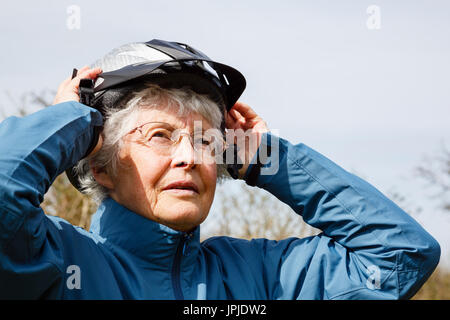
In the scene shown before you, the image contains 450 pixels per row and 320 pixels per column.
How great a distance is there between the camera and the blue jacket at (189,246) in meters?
2.21

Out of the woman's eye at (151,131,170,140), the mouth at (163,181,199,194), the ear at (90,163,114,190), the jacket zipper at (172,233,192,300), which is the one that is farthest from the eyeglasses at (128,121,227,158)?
the jacket zipper at (172,233,192,300)

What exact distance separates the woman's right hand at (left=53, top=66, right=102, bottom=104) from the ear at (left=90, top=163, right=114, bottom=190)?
1.28 feet

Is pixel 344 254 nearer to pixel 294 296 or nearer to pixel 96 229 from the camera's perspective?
pixel 294 296

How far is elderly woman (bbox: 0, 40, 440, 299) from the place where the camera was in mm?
2457

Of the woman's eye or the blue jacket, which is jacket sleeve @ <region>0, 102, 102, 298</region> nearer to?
the blue jacket

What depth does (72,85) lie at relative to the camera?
275 centimetres

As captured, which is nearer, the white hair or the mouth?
the mouth

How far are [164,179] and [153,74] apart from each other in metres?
0.48

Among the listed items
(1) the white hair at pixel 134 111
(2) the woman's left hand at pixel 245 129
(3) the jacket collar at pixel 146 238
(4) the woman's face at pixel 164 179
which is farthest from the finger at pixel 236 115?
(3) the jacket collar at pixel 146 238

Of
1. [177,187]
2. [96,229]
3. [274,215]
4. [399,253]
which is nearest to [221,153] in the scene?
[177,187]

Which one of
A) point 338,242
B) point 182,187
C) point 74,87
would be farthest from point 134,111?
point 338,242
